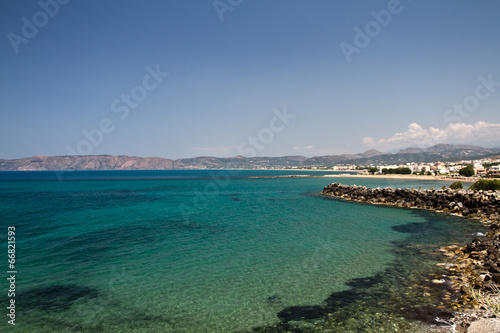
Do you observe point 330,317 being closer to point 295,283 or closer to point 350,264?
point 295,283

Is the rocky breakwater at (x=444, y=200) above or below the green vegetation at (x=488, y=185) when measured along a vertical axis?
below

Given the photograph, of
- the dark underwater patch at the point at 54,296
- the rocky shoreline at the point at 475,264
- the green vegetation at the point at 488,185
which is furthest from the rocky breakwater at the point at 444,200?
the dark underwater patch at the point at 54,296

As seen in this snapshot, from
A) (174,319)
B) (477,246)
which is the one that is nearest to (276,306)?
Answer: (174,319)

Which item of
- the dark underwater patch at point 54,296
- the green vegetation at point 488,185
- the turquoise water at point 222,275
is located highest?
the green vegetation at point 488,185

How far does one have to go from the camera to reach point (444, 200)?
31.3 m

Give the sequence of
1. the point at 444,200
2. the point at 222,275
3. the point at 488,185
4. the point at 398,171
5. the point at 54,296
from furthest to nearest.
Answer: the point at 398,171 → the point at 488,185 → the point at 444,200 → the point at 222,275 → the point at 54,296

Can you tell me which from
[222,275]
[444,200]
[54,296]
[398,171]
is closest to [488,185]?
[444,200]

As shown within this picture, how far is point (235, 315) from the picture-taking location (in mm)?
8648

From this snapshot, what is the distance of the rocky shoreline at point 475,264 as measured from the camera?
790cm

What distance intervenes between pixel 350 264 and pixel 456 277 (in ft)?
13.6

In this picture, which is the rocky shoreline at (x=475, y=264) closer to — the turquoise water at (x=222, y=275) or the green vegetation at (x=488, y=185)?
the turquoise water at (x=222, y=275)

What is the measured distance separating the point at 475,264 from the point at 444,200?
74.3 feet

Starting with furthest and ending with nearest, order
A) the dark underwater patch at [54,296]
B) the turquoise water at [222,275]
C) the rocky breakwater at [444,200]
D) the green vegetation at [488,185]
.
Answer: the green vegetation at [488,185], the rocky breakwater at [444,200], the dark underwater patch at [54,296], the turquoise water at [222,275]

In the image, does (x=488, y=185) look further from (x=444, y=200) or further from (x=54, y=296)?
(x=54, y=296)
